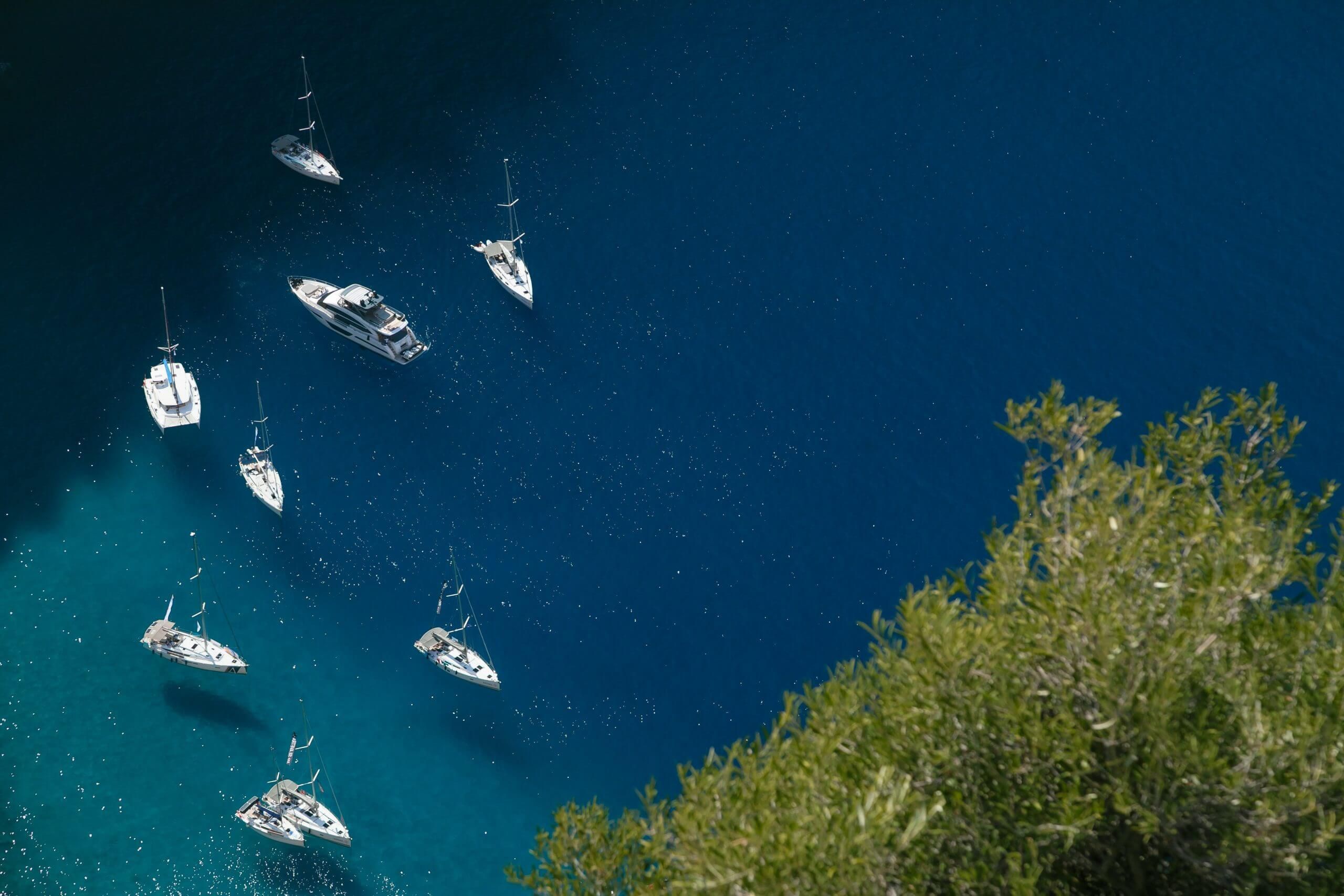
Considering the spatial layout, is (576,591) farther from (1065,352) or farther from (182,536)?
(1065,352)

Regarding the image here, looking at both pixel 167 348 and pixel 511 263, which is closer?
pixel 167 348

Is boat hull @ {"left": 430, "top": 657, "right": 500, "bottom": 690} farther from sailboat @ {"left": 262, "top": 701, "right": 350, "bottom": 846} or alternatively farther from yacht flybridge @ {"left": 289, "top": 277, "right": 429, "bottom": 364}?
yacht flybridge @ {"left": 289, "top": 277, "right": 429, "bottom": 364}

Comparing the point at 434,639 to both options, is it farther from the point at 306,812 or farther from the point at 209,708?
the point at 209,708

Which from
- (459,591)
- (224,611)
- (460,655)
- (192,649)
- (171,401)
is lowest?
(192,649)

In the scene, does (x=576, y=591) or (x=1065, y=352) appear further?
(x=1065, y=352)

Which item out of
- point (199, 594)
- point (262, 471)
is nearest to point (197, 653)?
point (199, 594)

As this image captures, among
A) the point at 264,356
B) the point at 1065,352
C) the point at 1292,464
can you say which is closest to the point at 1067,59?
the point at 1065,352

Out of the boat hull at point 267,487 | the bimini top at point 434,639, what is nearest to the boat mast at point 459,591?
the bimini top at point 434,639
